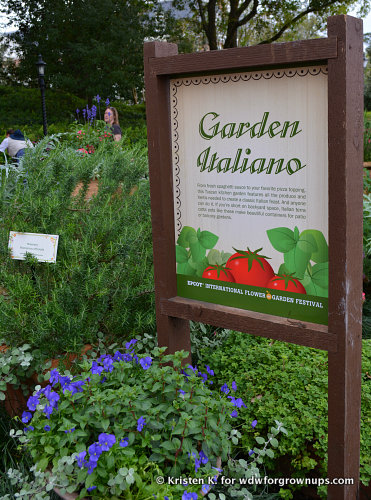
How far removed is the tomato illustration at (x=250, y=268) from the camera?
2.16 meters

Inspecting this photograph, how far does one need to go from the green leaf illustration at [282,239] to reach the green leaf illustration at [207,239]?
0.28 metres

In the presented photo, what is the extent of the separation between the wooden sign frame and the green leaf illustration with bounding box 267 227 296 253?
165mm

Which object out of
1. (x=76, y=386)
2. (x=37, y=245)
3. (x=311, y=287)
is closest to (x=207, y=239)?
(x=311, y=287)

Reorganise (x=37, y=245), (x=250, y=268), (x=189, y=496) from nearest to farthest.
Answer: (x=189, y=496) < (x=250, y=268) < (x=37, y=245)

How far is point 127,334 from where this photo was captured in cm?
304

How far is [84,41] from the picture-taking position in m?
21.5

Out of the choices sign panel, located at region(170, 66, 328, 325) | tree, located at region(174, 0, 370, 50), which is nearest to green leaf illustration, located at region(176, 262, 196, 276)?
sign panel, located at region(170, 66, 328, 325)

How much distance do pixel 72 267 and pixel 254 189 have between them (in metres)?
1.10

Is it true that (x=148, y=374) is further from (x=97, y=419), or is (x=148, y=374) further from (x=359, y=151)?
(x=359, y=151)

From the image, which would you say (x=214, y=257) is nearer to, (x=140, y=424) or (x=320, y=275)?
(x=320, y=275)

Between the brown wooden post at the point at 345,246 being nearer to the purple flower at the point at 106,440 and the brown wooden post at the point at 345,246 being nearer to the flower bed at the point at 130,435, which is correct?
the flower bed at the point at 130,435

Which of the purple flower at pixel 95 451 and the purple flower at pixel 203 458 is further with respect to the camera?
the purple flower at pixel 203 458

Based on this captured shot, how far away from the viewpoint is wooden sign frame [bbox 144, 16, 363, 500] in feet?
5.99

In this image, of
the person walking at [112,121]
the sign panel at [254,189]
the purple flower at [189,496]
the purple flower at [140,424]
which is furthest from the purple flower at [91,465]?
the person walking at [112,121]
